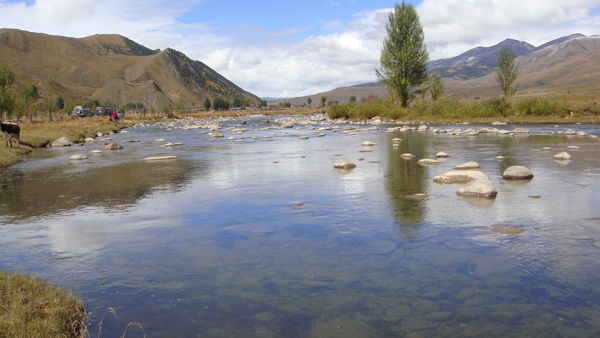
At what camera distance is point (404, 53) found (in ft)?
204

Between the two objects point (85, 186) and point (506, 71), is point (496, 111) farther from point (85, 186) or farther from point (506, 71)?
point (85, 186)

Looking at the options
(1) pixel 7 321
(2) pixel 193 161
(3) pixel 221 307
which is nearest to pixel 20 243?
(1) pixel 7 321

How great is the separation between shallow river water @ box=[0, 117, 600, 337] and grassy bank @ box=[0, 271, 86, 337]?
277 millimetres

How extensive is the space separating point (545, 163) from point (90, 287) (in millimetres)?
16965

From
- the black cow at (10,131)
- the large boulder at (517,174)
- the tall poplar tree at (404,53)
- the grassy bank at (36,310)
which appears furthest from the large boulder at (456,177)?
the tall poplar tree at (404,53)

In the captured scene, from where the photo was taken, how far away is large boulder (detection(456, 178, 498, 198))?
11.4 metres

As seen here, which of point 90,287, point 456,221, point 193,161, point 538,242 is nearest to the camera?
point 90,287

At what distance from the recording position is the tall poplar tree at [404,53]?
206 feet

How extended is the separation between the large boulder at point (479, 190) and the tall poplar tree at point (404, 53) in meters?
52.6

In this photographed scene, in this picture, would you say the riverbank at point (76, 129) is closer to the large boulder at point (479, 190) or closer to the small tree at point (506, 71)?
the small tree at point (506, 71)

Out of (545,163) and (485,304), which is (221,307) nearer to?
(485,304)

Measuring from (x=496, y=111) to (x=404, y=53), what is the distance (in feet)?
56.6

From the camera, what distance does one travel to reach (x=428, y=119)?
177 feet

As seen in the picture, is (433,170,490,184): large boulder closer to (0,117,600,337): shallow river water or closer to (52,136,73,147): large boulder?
(0,117,600,337): shallow river water
